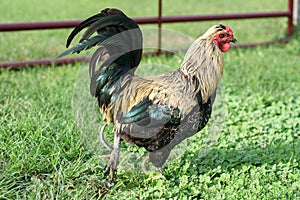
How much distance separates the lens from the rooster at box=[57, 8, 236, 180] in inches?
128

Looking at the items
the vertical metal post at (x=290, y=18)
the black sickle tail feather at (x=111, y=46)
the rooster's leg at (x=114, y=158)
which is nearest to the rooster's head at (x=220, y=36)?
the black sickle tail feather at (x=111, y=46)

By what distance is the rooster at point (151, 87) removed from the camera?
10.7 ft

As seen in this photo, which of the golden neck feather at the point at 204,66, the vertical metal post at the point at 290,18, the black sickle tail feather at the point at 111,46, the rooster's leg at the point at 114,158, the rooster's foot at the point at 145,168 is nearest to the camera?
the black sickle tail feather at the point at 111,46

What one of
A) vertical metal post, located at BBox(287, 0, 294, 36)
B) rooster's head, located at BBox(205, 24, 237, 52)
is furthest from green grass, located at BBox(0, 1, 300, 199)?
vertical metal post, located at BBox(287, 0, 294, 36)

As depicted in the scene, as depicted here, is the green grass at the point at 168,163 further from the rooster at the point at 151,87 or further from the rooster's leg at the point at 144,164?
the rooster at the point at 151,87

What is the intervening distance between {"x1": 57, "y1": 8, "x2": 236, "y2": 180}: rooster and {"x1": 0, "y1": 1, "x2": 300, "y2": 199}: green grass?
322 mm

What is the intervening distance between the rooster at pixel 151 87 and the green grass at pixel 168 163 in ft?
1.06

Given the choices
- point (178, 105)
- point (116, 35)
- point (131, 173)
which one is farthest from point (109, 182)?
point (116, 35)

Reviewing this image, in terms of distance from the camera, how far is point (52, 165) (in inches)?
141

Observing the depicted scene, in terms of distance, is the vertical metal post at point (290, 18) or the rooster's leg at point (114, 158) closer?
the rooster's leg at point (114, 158)

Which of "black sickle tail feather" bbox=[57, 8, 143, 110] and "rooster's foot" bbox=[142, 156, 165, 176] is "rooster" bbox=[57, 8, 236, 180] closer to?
"black sickle tail feather" bbox=[57, 8, 143, 110]

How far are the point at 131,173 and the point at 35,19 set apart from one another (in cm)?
646

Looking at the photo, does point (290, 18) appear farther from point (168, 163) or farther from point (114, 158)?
point (114, 158)

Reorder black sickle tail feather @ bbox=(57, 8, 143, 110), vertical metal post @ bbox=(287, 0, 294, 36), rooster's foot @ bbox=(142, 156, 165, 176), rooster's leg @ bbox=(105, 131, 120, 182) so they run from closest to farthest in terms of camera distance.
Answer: black sickle tail feather @ bbox=(57, 8, 143, 110)
rooster's leg @ bbox=(105, 131, 120, 182)
rooster's foot @ bbox=(142, 156, 165, 176)
vertical metal post @ bbox=(287, 0, 294, 36)
